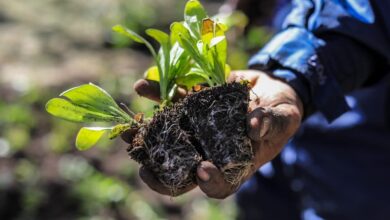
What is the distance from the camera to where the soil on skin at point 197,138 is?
1.28 metres

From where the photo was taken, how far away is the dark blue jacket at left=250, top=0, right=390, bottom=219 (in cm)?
149

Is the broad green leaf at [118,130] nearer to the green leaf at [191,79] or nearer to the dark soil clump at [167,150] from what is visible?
the dark soil clump at [167,150]

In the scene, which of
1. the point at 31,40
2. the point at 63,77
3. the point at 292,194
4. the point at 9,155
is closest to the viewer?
the point at 292,194

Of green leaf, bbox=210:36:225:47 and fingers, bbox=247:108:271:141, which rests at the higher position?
green leaf, bbox=210:36:225:47

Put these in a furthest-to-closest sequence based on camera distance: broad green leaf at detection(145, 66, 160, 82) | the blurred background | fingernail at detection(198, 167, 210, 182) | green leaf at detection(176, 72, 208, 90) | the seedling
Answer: the blurred background
broad green leaf at detection(145, 66, 160, 82)
green leaf at detection(176, 72, 208, 90)
the seedling
fingernail at detection(198, 167, 210, 182)

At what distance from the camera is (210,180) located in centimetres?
121

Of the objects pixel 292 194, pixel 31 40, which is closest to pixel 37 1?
pixel 31 40

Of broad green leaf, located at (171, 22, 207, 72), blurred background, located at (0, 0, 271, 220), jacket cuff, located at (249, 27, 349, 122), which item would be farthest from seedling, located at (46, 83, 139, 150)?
blurred background, located at (0, 0, 271, 220)

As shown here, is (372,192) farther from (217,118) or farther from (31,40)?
(31,40)

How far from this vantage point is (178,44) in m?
1.45

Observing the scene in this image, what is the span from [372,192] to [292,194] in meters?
0.36

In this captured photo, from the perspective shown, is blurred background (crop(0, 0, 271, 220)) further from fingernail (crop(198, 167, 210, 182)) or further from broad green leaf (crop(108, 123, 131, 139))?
fingernail (crop(198, 167, 210, 182))

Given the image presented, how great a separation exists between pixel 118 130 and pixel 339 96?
1.83ft

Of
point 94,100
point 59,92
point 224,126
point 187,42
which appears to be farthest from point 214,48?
point 59,92
